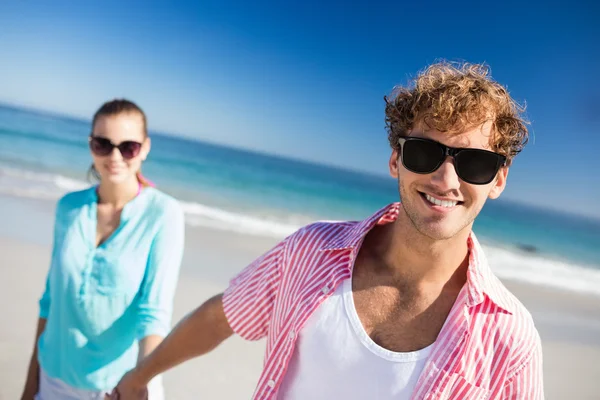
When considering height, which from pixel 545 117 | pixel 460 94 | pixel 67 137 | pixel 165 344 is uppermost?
pixel 545 117

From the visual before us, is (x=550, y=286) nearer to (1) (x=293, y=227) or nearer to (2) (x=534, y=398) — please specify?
(1) (x=293, y=227)

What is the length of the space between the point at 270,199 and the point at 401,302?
21724 millimetres

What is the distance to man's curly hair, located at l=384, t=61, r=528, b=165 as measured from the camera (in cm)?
186

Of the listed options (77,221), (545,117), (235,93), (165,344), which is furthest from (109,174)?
(235,93)

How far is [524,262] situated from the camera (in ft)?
48.9

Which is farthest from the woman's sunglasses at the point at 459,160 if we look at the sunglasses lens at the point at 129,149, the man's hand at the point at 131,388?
the sunglasses lens at the point at 129,149

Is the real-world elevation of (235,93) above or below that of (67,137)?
above

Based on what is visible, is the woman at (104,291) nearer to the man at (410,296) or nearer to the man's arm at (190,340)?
the man's arm at (190,340)

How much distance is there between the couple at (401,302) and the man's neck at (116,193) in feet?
1.84

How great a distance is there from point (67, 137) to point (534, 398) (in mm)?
32287

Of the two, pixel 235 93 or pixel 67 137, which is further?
pixel 235 93

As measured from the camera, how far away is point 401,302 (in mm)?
1871

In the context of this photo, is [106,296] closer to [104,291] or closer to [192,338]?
[104,291]

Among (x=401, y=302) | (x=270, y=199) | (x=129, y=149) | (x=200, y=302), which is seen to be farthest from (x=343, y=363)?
(x=270, y=199)
